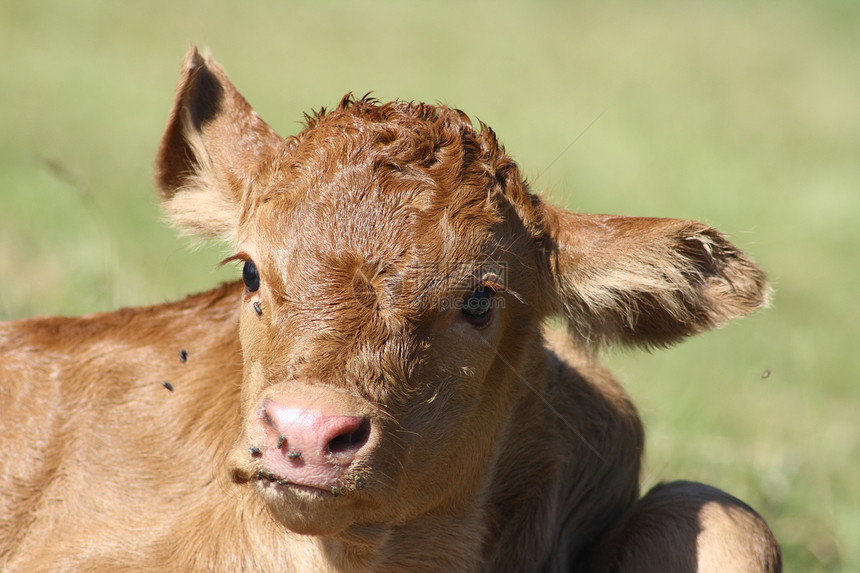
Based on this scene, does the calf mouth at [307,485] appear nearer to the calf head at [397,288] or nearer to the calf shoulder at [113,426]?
the calf head at [397,288]

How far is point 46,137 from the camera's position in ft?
51.5

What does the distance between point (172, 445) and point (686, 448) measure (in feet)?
12.3

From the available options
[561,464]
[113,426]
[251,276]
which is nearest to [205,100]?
[251,276]

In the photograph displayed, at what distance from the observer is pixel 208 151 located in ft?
16.1

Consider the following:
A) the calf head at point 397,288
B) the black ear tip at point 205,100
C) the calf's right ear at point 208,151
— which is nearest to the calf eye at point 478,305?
the calf head at point 397,288

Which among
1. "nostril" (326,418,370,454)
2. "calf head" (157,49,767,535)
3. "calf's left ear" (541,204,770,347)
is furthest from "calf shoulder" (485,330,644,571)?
"nostril" (326,418,370,454)

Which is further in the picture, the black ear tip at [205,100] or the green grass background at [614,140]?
the green grass background at [614,140]

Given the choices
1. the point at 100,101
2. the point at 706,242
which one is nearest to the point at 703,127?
the point at 100,101

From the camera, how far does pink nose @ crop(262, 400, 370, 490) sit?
134 inches

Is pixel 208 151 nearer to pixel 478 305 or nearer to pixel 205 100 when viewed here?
pixel 205 100

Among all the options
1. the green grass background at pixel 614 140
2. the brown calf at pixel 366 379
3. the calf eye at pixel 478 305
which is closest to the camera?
the brown calf at pixel 366 379

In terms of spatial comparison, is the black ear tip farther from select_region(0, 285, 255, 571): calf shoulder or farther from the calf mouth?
the calf mouth

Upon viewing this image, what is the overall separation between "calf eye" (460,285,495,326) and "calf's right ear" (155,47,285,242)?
45.5 inches

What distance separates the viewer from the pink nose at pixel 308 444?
341cm
